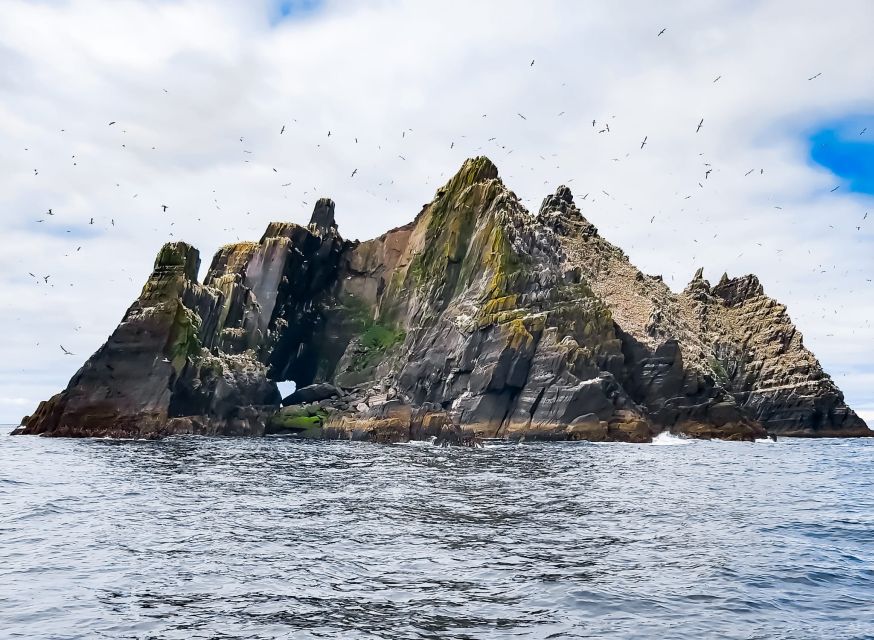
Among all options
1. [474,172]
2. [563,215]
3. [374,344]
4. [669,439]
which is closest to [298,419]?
[374,344]

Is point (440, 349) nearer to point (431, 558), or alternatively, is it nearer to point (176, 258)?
point (176, 258)

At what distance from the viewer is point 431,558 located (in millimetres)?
19031

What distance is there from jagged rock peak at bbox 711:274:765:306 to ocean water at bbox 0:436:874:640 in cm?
13733

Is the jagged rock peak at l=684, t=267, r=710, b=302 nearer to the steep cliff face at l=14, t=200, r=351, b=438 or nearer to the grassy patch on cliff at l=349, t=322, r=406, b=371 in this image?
the grassy patch on cliff at l=349, t=322, r=406, b=371

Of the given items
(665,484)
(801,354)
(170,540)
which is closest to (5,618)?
(170,540)

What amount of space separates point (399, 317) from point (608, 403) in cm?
4571

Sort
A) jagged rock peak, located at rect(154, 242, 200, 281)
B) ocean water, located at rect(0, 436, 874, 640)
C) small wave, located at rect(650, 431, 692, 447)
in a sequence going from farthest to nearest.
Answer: small wave, located at rect(650, 431, 692, 447), jagged rock peak, located at rect(154, 242, 200, 281), ocean water, located at rect(0, 436, 874, 640)

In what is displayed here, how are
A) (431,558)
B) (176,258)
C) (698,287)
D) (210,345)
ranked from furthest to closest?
(698,287) < (210,345) < (176,258) < (431,558)

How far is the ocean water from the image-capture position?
13.7 meters

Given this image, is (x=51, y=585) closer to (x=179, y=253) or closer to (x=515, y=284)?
(x=179, y=253)

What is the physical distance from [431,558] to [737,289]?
164 metres

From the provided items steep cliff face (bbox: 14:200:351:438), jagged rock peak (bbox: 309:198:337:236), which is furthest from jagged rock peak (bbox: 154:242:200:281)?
jagged rock peak (bbox: 309:198:337:236)

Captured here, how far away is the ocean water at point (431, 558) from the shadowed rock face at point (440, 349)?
50019 mm

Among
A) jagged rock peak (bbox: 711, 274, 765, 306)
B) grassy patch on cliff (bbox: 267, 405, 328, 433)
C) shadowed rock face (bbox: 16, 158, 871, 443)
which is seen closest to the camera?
shadowed rock face (bbox: 16, 158, 871, 443)
